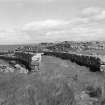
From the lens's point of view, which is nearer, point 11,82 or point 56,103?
point 56,103

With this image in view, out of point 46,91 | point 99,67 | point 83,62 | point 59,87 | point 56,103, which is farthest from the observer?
point 83,62

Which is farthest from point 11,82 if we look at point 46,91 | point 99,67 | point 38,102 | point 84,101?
point 99,67

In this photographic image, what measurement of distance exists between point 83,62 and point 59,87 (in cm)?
1377

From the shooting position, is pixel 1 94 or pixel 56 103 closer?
pixel 56 103

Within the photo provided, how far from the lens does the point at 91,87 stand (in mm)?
7586

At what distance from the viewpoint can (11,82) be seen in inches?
317

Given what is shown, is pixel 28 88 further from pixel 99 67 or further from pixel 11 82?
pixel 99 67

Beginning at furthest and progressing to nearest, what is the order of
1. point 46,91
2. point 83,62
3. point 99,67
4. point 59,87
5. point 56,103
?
point 83,62, point 99,67, point 59,87, point 46,91, point 56,103

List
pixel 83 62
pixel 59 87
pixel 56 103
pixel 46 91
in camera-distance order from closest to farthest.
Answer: pixel 56 103
pixel 46 91
pixel 59 87
pixel 83 62

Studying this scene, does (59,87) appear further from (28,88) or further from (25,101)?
(25,101)

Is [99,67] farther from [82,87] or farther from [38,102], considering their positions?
[38,102]

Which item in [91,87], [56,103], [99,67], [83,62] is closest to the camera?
[56,103]

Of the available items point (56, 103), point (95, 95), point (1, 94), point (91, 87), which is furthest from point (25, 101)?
point (91, 87)

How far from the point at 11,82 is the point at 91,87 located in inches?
141
